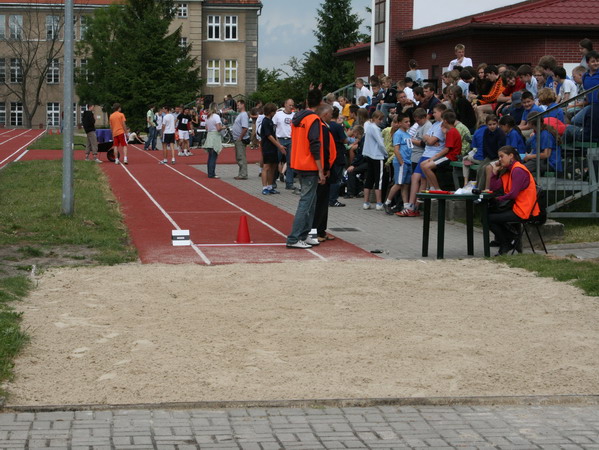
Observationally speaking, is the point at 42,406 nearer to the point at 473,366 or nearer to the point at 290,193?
the point at 473,366

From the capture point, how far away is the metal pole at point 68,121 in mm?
17688

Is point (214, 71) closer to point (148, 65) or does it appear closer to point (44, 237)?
point (148, 65)

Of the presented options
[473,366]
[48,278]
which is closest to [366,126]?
[48,278]

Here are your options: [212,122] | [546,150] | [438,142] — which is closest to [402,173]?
[438,142]

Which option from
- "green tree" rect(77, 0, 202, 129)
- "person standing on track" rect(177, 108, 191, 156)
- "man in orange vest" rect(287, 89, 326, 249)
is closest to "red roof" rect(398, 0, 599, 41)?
"person standing on track" rect(177, 108, 191, 156)

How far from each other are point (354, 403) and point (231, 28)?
3549 inches

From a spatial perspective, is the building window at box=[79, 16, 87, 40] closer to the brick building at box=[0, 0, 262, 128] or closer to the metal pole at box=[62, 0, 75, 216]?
the brick building at box=[0, 0, 262, 128]

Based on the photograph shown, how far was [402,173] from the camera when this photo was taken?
1906 centimetres

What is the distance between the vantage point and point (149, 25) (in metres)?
67.3

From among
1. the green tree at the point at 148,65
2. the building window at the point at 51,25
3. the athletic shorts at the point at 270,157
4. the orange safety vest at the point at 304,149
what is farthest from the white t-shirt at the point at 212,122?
the building window at the point at 51,25

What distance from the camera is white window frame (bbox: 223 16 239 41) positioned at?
3728 inches

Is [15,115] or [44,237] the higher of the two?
[15,115]

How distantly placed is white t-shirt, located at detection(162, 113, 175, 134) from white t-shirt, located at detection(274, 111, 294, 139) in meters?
Result: 11.2

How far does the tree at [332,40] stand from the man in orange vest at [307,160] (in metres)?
64.2
